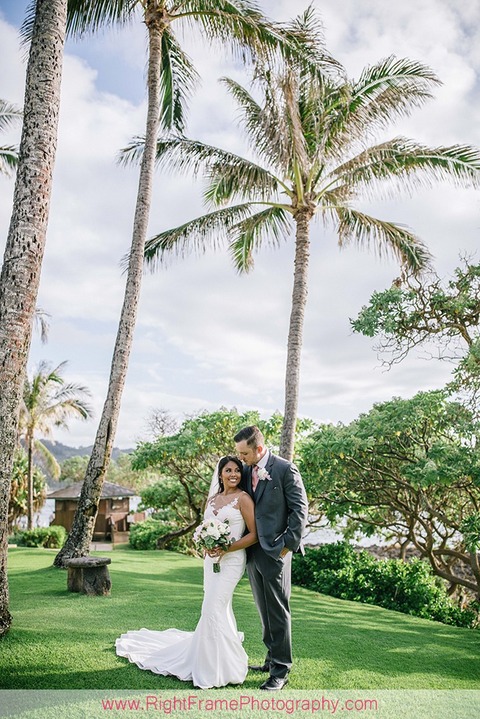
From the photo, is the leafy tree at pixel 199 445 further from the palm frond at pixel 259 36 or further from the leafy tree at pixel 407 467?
the palm frond at pixel 259 36

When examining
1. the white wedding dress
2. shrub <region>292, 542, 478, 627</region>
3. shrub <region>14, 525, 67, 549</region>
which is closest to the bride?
the white wedding dress

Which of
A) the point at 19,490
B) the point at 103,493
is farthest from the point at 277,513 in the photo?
the point at 103,493

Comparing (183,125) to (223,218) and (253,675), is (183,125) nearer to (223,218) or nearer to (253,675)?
(223,218)

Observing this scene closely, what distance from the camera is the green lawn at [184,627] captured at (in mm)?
5191

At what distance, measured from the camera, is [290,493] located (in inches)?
208

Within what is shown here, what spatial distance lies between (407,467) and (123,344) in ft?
19.1

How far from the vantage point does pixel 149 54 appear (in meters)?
12.3

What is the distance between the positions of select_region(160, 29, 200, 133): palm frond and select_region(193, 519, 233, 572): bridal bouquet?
1184 centimetres

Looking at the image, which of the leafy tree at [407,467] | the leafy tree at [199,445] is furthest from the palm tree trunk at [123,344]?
the leafy tree at [199,445]

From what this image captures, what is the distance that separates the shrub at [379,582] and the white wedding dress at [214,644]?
6523mm

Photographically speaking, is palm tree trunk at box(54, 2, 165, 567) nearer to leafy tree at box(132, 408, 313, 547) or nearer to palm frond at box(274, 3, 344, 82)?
palm frond at box(274, 3, 344, 82)

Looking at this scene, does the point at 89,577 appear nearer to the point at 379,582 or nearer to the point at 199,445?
the point at 379,582

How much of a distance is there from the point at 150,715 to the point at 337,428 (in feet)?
26.5

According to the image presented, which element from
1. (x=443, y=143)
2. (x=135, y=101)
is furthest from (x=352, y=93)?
(x=135, y=101)
